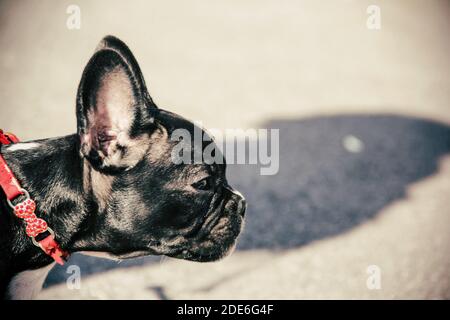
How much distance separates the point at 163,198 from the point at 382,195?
400 centimetres

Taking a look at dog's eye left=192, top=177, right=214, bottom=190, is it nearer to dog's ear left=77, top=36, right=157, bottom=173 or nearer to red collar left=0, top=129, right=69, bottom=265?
dog's ear left=77, top=36, right=157, bottom=173

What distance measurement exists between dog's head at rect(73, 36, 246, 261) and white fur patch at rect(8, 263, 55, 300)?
37 centimetres

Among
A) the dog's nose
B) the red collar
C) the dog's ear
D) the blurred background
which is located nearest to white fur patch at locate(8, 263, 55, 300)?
the red collar

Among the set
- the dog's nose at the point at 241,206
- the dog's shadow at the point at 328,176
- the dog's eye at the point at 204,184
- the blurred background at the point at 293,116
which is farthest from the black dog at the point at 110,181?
the dog's shadow at the point at 328,176

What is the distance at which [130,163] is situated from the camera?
88.0 inches

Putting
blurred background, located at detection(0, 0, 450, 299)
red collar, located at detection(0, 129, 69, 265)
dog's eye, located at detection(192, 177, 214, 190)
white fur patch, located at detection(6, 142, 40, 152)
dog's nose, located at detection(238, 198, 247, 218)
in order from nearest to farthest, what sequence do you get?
1. red collar, located at detection(0, 129, 69, 265)
2. white fur patch, located at detection(6, 142, 40, 152)
3. dog's eye, located at detection(192, 177, 214, 190)
4. dog's nose, located at detection(238, 198, 247, 218)
5. blurred background, located at detection(0, 0, 450, 299)

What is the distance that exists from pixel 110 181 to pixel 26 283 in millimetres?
939

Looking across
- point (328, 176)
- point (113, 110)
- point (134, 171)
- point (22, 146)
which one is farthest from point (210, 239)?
point (328, 176)

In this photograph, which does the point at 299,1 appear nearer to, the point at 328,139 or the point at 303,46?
the point at 303,46

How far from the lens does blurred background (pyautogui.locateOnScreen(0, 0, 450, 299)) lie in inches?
149

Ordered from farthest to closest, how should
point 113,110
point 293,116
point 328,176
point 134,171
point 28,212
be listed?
point 293,116 < point 328,176 < point 134,171 < point 113,110 < point 28,212

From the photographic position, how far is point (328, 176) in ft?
18.0

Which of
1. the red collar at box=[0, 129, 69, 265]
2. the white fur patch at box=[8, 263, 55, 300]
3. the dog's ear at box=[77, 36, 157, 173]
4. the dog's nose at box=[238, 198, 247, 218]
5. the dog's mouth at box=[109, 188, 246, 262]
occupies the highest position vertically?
the dog's ear at box=[77, 36, 157, 173]

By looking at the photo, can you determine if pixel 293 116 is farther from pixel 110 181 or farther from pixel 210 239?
pixel 110 181
